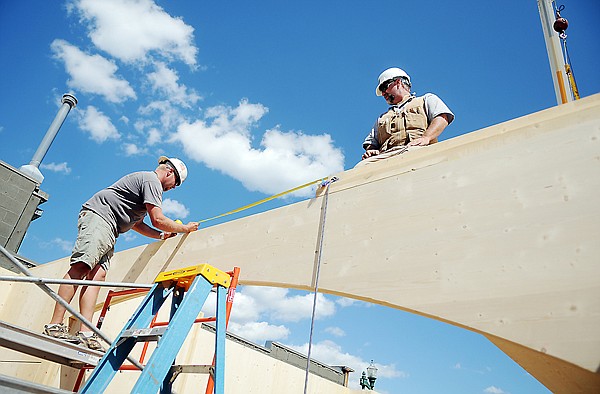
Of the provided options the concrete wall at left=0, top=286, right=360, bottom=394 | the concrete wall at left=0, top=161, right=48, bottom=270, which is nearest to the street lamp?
the concrete wall at left=0, top=286, right=360, bottom=394

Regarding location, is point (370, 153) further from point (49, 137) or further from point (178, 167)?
point (49, 137)

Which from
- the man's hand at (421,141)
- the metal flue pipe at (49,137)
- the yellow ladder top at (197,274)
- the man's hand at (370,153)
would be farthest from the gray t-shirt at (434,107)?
the metal flue pipe at (49,137)

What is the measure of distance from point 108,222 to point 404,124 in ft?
7.38

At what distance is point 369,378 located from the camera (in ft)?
36.1

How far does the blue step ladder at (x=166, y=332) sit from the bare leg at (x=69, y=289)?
Answer: 106 centimetres

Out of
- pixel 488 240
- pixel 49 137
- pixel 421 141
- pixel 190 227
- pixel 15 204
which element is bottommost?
pixel 488 240

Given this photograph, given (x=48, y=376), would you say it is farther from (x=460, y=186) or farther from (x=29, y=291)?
(x=460, y=186)

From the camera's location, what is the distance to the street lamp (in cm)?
1086

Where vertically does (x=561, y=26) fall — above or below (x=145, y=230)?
above

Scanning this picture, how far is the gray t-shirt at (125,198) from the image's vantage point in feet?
10.4

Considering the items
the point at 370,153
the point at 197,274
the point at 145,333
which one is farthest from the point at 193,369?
the point at 370,153

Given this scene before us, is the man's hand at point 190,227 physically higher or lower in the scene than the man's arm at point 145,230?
lower

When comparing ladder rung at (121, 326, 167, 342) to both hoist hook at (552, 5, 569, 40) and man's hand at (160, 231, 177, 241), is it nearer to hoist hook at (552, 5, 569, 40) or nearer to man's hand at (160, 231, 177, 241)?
man's hand at (160, 231, 177, 241)

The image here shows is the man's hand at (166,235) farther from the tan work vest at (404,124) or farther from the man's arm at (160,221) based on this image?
the tan work vest at (404,124)
